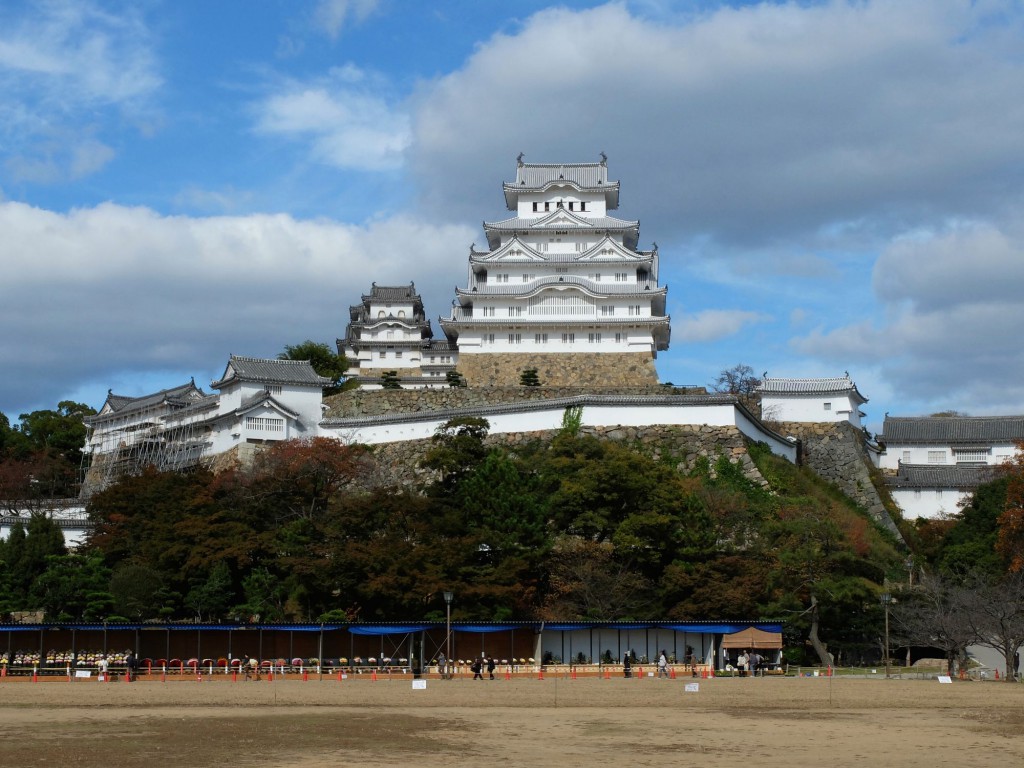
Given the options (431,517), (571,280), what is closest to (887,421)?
(571,280)

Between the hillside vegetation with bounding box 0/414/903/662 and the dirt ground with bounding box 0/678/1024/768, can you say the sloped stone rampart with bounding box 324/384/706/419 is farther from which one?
the dirt ground with bounding box 0/678/1024/768

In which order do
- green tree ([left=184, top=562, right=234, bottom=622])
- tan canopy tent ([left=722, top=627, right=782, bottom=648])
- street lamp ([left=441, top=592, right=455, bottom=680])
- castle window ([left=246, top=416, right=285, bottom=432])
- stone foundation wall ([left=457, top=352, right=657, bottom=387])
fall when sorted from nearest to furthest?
street lamp ([left=441, top=592, right=455, bottom=680]), tan canopy tent ([left=722, top=627, right=782, bottom=648]), green tree ([left=184, top=562, right=234, bottom=622]), castle window ([left=246, top=416, right=285, bottom=432]), stone foundation wall ([left=457, top=352, right=657, bottom=387])

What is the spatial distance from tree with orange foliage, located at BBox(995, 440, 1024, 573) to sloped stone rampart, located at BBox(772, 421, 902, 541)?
938 cm

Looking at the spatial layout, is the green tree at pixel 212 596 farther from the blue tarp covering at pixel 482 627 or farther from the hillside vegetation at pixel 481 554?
the blue tarp covering at pixel 482 627

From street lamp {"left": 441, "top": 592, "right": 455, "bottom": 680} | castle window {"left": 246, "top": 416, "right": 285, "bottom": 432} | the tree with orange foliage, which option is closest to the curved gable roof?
castle window {"left": 246, "top": 416, "right": 285, "bottom": 432}

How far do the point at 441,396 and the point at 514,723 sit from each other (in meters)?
31.2

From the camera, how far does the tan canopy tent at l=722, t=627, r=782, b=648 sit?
3306 centimetres

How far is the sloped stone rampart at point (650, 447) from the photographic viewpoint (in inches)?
1769

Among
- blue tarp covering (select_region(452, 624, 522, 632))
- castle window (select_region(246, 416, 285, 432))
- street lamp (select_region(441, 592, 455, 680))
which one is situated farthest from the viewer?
castle window (select_region(246, 416, 285, 432))

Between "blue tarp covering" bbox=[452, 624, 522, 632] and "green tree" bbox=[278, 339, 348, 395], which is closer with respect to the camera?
"blue tarp covering" bbox=[452, 624, 522, 632]

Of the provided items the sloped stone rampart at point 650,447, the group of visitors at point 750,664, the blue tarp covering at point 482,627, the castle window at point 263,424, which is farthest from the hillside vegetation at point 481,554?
the castle window at point 263,424

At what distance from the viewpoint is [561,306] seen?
5647cm

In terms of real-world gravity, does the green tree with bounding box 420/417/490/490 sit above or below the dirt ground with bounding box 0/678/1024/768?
above

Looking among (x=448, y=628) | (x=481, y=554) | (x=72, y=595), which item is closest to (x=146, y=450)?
(x=72, y=595)
